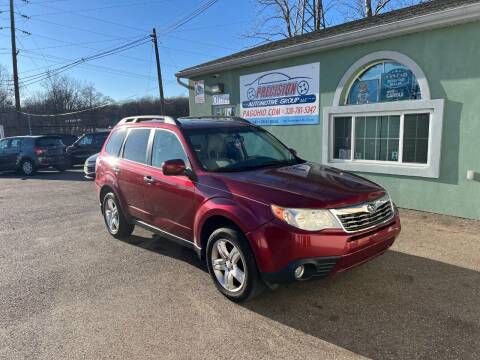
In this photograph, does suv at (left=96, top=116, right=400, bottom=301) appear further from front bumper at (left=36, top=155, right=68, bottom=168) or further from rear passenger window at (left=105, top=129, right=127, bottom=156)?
front bumper at (left=36, top=155, right=68, bottom=168)

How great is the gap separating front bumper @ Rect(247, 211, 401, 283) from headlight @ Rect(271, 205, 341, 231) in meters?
0.05

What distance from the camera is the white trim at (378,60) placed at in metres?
6.42

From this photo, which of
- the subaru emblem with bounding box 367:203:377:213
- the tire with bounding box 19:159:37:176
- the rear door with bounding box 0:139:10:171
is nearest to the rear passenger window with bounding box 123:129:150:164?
the subaru emblem with bounding box 367:203:377:213

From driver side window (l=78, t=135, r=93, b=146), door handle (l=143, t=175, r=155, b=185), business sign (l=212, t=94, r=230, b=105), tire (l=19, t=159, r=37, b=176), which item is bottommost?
tire (l=19, t=159, r=37, b=176)

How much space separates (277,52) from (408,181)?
4.34 meters

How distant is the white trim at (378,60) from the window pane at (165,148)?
15.5 ft

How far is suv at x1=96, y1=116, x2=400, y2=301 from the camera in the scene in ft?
9.92

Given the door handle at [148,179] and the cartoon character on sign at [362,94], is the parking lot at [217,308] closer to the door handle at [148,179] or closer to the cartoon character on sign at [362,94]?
the door handle at [148,179]

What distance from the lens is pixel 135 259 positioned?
4770 millimetres

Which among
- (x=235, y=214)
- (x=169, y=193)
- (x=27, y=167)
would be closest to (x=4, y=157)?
(x=27, y=167)

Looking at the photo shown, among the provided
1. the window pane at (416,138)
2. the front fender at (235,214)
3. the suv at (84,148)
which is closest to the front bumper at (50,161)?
the suv at (84,148)

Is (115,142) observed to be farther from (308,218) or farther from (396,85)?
(396,85)

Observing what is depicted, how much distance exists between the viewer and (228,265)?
355 cm

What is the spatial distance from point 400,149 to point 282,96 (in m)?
3.34
